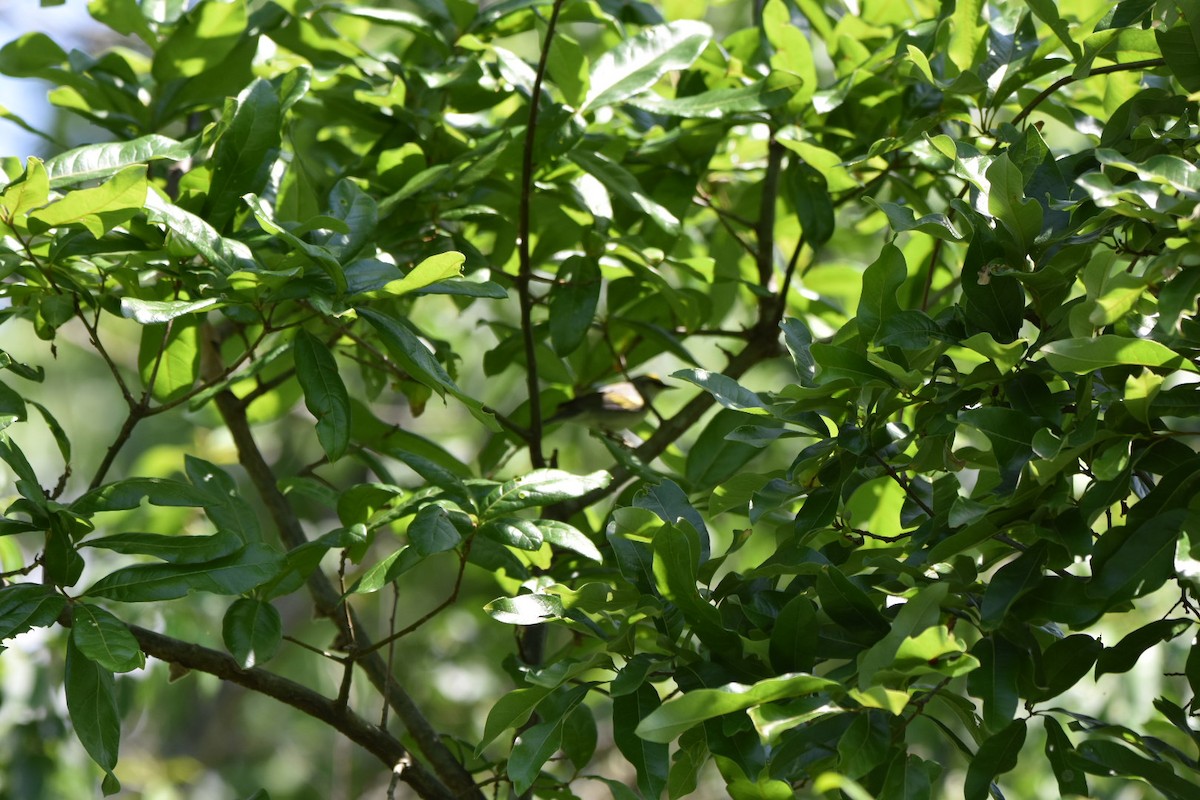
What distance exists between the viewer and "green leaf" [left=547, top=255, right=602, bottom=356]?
128cm

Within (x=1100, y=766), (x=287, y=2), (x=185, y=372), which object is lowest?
(x=1100, y=766)

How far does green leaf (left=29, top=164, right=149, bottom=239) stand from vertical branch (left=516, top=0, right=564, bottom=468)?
1.28ft

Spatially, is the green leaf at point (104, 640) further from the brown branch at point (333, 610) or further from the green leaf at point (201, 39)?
the green leaf at point (201, 39)

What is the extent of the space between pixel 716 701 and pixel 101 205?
614 millimetres

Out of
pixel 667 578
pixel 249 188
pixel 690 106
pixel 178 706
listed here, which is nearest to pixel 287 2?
pixel 249 188

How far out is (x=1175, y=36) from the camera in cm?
85

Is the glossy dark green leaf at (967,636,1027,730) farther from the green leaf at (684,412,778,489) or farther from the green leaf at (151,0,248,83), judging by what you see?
the green leaf at (151,0,248,83)

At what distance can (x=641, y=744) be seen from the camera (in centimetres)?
85

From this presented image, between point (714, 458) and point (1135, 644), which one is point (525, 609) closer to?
point (1135, 644)

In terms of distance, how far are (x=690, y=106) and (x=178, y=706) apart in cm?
309

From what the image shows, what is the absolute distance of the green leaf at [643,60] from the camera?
1210 millimetres

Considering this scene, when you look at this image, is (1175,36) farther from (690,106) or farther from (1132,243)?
(690,106)

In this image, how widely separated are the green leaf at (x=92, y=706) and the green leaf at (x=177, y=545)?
8 cm

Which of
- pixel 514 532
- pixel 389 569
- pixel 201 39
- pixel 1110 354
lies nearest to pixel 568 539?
pixel 514 532
